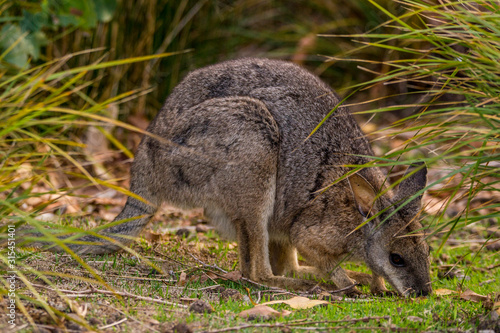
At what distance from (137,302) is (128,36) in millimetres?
4974

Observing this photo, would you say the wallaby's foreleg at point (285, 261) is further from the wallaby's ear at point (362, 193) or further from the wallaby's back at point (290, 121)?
the wallaby's ear at point (362, 193)

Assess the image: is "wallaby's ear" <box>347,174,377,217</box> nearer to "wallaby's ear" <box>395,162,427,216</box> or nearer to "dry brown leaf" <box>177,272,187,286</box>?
"wallaby's ear" <box>395,162,427,216</box>

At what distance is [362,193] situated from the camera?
15.2 ft

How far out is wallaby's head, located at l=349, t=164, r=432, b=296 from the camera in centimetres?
445

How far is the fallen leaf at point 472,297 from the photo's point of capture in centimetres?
409

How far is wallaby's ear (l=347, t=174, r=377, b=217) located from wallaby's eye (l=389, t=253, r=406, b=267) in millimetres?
386

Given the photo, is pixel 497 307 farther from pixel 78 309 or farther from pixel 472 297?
pixel 78 309

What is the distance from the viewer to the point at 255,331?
3.29 meters

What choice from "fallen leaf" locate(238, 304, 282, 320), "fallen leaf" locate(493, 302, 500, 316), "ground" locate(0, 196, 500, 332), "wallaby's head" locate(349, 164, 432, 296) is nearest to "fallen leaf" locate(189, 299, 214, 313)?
"ground" locate(0, 196, 500, 332)

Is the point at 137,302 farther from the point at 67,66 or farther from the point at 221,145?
the point at 67,66

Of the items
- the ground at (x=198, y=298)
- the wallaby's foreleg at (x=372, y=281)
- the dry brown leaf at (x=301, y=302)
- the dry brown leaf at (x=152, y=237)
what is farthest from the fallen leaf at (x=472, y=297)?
the dry brown leaf at (x=152, y=237)

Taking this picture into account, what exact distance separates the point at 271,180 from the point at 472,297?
1.77 metres

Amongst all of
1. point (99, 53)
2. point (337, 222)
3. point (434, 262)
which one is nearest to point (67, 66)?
point (99, 53)

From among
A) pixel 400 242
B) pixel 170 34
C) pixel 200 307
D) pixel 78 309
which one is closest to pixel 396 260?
pixel 400 242
